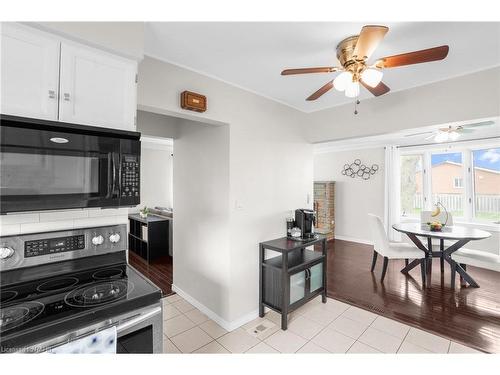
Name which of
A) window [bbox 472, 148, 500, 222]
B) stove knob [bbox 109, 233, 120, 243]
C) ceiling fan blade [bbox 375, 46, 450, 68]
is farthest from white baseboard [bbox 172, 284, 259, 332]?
window [bbox 472, 148, 500, 222]

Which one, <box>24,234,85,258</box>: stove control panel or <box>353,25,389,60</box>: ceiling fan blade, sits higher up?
<box>353,25,389,60</box>: ceiling fan blade

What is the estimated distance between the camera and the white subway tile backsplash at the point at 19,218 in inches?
48.8

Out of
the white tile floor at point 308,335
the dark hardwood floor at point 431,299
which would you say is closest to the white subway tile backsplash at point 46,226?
the white tile floor at point 308,335

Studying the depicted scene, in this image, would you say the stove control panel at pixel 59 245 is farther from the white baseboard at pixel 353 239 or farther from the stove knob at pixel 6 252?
the white baseboard at pixel 353 239

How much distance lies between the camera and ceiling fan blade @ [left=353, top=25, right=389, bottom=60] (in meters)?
1.25

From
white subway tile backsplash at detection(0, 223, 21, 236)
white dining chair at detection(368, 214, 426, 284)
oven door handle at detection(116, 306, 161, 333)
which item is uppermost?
white subway tile backsplash at detection(0, 223, 21, 236)

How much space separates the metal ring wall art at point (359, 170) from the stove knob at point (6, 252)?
6101 mm

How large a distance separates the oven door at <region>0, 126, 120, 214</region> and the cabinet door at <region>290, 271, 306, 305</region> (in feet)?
6.38

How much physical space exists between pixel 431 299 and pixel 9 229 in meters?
4.09

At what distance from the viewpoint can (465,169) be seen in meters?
4.84

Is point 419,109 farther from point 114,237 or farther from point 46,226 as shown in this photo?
point 46,226

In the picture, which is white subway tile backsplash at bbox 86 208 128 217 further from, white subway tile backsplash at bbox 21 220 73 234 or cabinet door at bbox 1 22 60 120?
cabinet door at bbox 1 22 60 120

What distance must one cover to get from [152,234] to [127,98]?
3592 millimetres
